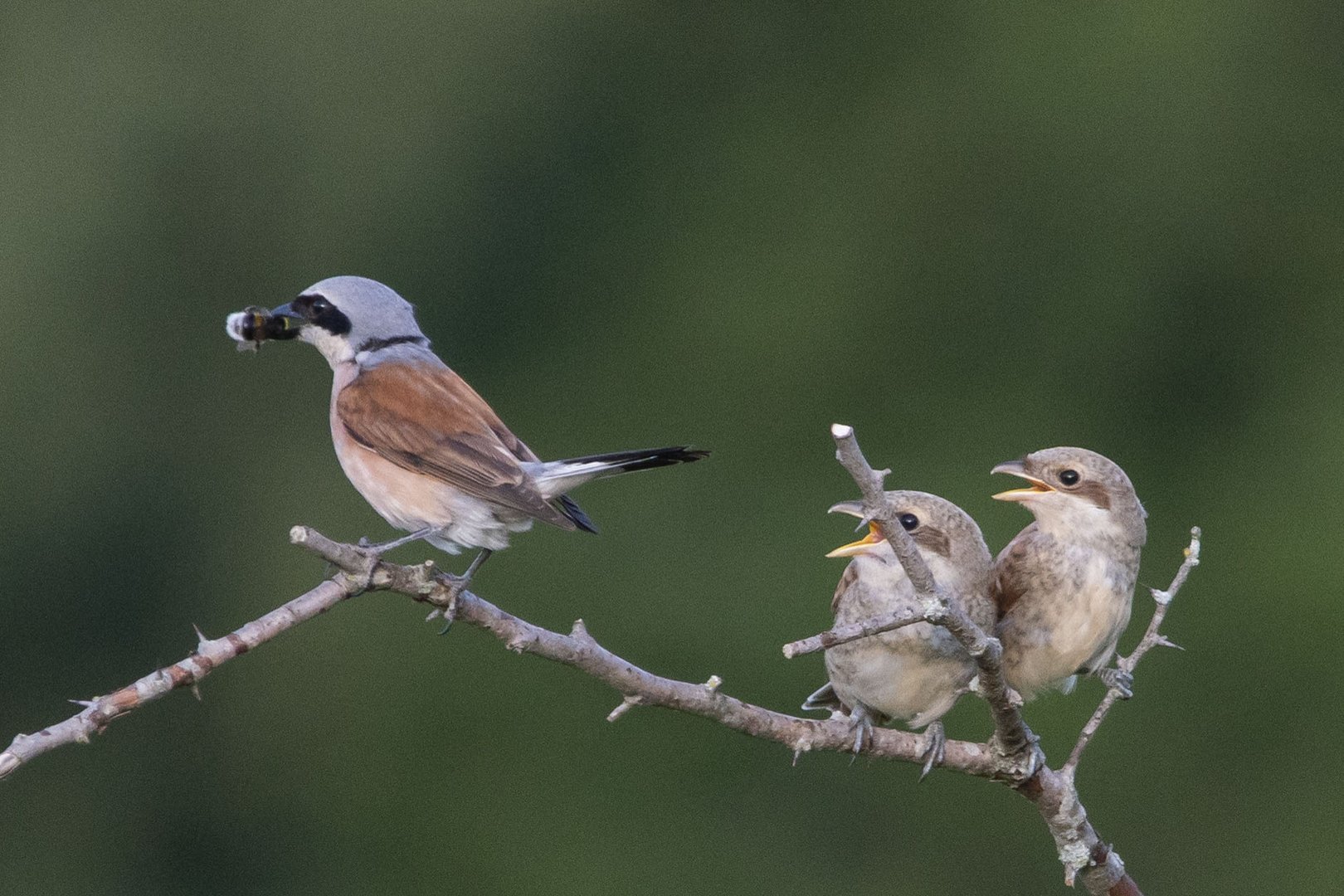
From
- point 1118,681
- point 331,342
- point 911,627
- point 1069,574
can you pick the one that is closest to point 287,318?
point 331,342

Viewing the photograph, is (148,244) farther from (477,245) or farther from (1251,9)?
(1251,9)

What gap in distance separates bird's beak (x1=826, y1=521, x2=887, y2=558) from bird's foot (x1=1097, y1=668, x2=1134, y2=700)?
635 mm

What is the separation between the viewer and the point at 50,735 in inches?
120

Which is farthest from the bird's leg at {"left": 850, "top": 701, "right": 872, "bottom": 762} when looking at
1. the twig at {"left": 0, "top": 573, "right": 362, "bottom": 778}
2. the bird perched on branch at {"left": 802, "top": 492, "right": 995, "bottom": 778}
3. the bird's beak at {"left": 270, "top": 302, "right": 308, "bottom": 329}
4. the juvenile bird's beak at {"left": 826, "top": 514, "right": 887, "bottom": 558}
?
the bird's beak at {"left": 270, "top": 302, "right": 308, "bottom": 329}

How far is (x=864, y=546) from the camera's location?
190 inches

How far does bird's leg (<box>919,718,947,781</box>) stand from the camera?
414 centimetres

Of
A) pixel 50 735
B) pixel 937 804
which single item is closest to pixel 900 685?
pixel 50 735

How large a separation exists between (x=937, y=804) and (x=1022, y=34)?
6466 mm

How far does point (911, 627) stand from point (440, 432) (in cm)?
127

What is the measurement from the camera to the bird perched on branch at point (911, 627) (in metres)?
4.59

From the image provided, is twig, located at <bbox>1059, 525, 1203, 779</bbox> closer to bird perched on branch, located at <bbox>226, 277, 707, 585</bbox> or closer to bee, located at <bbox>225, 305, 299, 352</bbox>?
bird perched on branch, located at <bbox>226, 277, 707, 585</bbox>

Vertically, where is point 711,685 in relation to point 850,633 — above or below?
below

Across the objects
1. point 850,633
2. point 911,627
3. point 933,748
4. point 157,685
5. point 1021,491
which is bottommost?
point 933,748

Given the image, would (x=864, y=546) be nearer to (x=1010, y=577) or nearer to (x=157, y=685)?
(x=1010, y=577)
